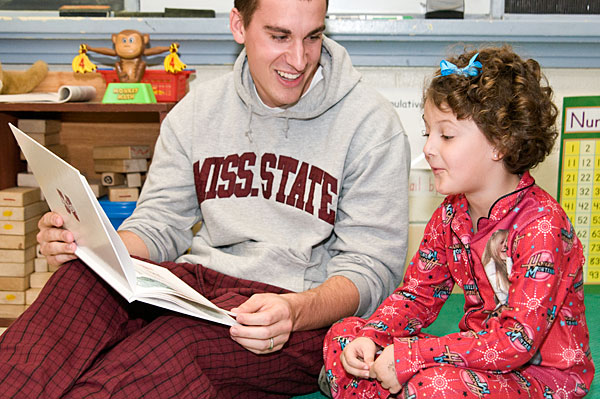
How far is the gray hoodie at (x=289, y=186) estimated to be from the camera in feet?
4.45

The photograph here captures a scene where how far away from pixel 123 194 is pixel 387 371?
3.54 feet

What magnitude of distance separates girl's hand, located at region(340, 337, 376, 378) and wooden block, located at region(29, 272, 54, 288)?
1.06 m

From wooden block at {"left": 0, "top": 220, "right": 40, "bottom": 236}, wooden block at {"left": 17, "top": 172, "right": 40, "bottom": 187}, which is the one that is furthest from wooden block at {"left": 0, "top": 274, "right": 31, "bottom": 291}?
wooden block at {"left": 17, "top": 172, "right": 40, "bottom": 187}

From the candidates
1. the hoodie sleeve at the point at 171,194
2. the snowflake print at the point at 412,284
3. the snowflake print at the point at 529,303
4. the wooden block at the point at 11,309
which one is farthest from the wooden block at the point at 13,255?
the snowflake print at the point at 529,303

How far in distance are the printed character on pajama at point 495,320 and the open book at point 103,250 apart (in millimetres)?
292

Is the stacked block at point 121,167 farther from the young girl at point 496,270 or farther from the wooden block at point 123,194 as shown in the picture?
the young girl at point 496,270

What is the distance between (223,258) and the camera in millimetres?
1403

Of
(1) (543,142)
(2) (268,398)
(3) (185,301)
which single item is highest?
(1) (543,142)

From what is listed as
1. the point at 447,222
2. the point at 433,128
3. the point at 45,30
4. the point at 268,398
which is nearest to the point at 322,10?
the point at 433,128

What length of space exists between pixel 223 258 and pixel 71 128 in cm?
94

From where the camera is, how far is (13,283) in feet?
6.03

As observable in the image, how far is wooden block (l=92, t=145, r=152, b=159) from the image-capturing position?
1.91m

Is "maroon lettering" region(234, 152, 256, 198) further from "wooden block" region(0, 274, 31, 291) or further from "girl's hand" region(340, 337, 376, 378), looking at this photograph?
"wooden block" region(0, 274, 31, 291)

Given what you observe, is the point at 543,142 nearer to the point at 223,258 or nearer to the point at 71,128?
the point at 223,258
